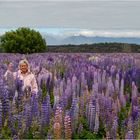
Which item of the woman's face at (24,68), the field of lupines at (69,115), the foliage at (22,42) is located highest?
the woman's face at (24,68)

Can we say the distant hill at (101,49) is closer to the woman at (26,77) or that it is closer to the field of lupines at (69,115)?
the woman at (26,77)

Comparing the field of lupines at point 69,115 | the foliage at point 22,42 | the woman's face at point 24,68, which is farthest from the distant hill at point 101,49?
the field of lupines at point 69,115

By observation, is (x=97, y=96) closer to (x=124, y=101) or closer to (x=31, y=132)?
(x=124, y=101)

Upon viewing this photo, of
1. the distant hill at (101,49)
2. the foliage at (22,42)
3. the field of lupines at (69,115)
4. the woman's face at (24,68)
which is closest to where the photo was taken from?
the field of lupines at (69,115)

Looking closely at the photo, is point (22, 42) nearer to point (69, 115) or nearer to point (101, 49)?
point (101, 49)

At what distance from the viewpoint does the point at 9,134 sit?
295 inches

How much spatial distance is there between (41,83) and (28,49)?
212 ft

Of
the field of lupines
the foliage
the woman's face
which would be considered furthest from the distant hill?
the field of lupines

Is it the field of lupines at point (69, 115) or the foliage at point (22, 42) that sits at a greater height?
the field of lupines at point (69, 115)

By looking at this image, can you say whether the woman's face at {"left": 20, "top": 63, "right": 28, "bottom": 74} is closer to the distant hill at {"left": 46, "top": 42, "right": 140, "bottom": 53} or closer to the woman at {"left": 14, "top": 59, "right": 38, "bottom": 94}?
the woman at {"left": 14, "top": 59, "right": 38, "bottom": 94}

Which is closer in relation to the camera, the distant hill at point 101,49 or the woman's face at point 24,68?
the woman's face at point 24,68

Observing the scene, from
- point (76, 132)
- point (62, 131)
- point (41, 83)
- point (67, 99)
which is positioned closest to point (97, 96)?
point (67, 99)

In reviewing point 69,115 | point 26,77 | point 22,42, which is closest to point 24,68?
point 26,77

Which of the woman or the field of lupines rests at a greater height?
the woman
